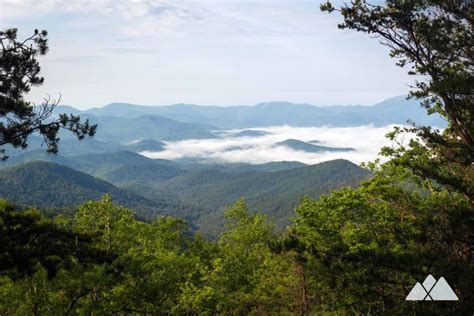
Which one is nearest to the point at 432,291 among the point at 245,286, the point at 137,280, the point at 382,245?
the point at 382,245

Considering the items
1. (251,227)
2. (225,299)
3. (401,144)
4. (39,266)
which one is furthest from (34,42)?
(251,227)

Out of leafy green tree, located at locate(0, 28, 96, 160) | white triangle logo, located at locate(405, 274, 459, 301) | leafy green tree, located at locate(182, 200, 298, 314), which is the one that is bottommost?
leafy green tree, located at locate(182, 200, 298, 314)

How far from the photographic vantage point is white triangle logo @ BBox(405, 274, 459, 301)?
586 inches

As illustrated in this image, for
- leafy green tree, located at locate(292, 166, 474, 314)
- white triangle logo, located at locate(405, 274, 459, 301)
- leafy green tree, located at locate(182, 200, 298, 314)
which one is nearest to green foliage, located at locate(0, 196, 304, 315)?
leafy green tree, located at locate(182, 200, 298, 314)

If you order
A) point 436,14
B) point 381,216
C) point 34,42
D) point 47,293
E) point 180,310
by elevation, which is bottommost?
point 180,310

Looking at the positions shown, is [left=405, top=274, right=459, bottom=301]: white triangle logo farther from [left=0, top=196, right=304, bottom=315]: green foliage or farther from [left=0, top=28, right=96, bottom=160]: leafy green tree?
[left=0, top=28, right=96, bottom=160]: leafy green tree

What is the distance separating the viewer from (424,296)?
15.9 m

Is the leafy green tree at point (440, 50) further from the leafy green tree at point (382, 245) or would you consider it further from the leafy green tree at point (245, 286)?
the leafy green tree at point (245, 286)

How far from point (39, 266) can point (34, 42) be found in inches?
323

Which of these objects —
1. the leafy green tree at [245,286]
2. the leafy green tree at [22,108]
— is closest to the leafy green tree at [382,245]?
the leafy green tree at [245,286]

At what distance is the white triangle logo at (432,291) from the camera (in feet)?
48.8

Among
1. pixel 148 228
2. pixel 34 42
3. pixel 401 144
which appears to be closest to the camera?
pixel 34 42

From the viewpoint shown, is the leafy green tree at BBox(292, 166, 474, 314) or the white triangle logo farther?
the leafy green tree at BBox(292, 166, 474, 314)

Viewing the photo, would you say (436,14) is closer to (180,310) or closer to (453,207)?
(453,207)
